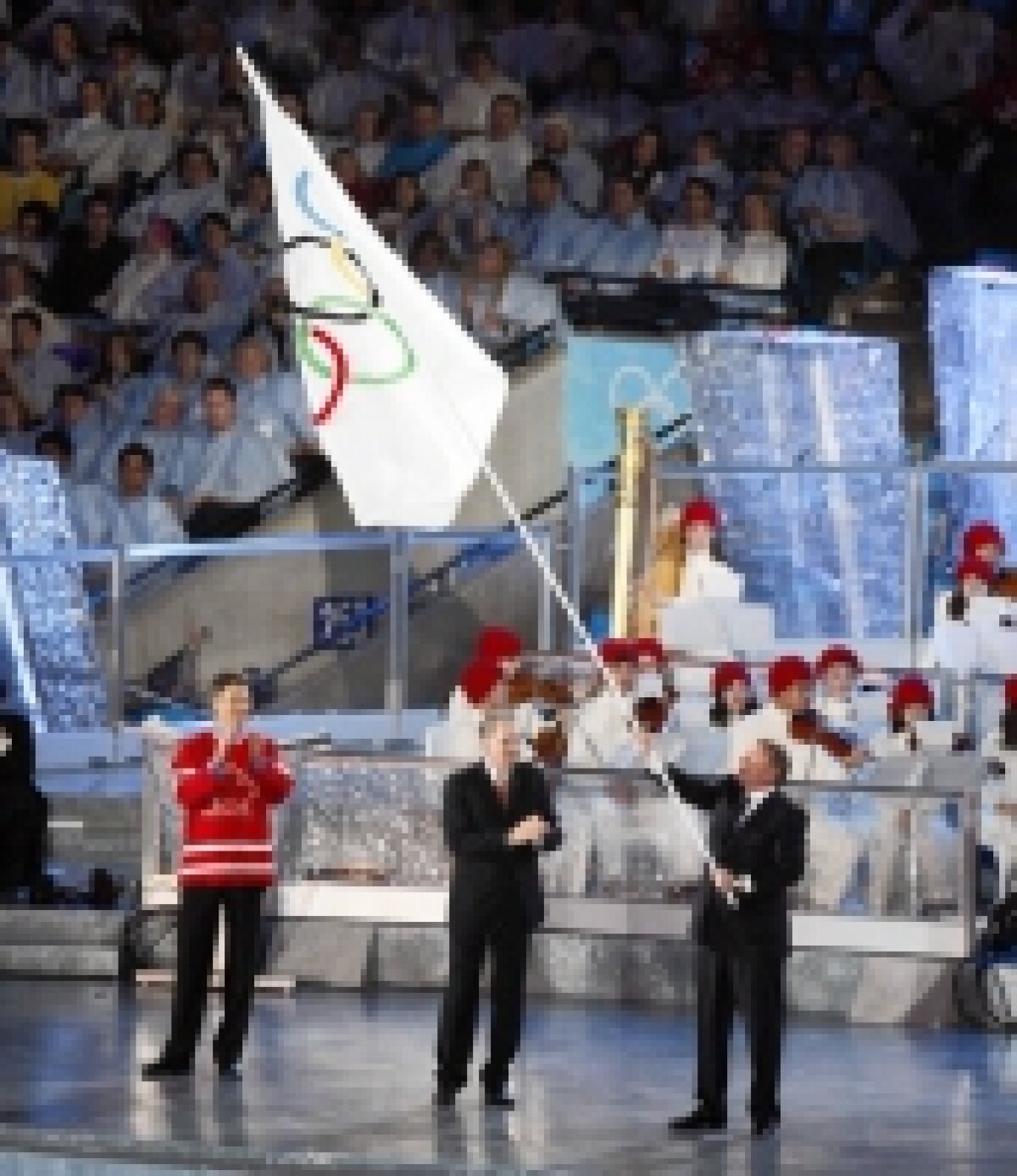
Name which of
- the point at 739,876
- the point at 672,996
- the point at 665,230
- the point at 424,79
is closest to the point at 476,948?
the point at 739,876

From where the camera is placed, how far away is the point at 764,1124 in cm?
1705

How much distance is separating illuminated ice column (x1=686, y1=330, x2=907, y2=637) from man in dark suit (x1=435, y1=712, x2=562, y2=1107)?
6.14 m

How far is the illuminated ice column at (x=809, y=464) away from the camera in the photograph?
23938 millimetres

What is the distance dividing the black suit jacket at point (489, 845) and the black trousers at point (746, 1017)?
98 centimetres

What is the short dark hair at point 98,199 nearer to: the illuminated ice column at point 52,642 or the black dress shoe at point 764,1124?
the illuminated ice column at point 52,642

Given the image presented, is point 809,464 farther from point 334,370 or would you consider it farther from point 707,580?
point 334,370

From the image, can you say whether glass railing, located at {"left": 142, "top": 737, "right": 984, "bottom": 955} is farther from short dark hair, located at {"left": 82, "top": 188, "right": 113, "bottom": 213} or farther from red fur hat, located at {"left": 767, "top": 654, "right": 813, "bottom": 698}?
short dark hair, located at {"left": 82, "top": 188, "right": 113, "bottom": 213}

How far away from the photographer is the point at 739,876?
1706 centimetres

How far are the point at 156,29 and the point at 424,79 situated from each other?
78.3 inches

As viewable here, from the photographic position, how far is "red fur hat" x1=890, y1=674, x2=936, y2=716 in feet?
72.0

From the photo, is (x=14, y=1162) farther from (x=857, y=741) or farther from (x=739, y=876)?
(x=857, y=741)

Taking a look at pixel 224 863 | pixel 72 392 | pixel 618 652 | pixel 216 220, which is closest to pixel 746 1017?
pixel 224 863

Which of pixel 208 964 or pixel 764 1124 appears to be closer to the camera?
pixel 764 1124

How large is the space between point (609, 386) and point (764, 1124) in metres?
9.31
